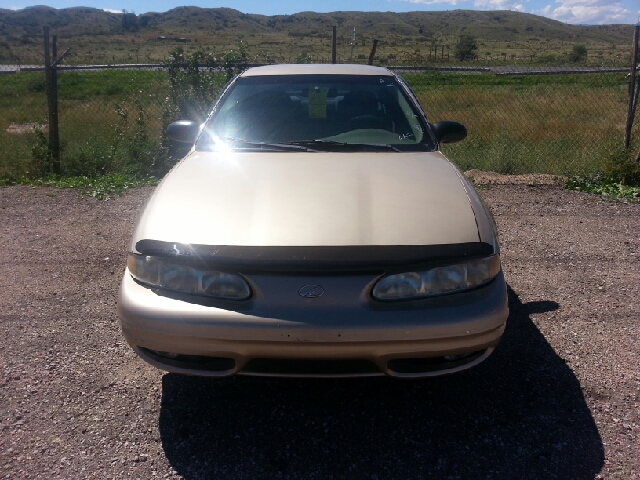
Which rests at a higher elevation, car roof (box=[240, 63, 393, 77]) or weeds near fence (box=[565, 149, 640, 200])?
car roof (box=[240, 63, 393, 77])

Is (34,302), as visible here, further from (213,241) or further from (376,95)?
(376,95)

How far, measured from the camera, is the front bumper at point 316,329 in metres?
2.39

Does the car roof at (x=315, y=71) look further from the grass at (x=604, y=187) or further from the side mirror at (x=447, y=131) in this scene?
the grass at (x=604, y=187)

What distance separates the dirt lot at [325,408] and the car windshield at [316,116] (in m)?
1.39

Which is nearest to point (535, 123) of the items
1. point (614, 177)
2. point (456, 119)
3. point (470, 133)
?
point (456, 119)

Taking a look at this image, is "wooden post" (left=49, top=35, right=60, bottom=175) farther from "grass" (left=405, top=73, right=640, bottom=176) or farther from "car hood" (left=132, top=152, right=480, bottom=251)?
"grass" (left=405, top=73, right=640, bottom=176)

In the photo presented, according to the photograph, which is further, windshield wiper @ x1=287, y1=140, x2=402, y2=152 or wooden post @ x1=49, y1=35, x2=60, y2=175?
wooden post @ x1=49, y1=35, x2=60, y2=175

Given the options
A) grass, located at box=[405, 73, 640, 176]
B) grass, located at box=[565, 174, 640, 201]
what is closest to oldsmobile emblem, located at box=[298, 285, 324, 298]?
grass, located at box=[565, 174, 640, 201]

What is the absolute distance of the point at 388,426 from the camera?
2.79m

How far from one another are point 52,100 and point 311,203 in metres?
6.43

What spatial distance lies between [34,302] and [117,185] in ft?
11.5

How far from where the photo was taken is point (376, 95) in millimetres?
4215

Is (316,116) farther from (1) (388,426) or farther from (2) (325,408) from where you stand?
(1) (388,426)

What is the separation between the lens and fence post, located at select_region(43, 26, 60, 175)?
7.84m
